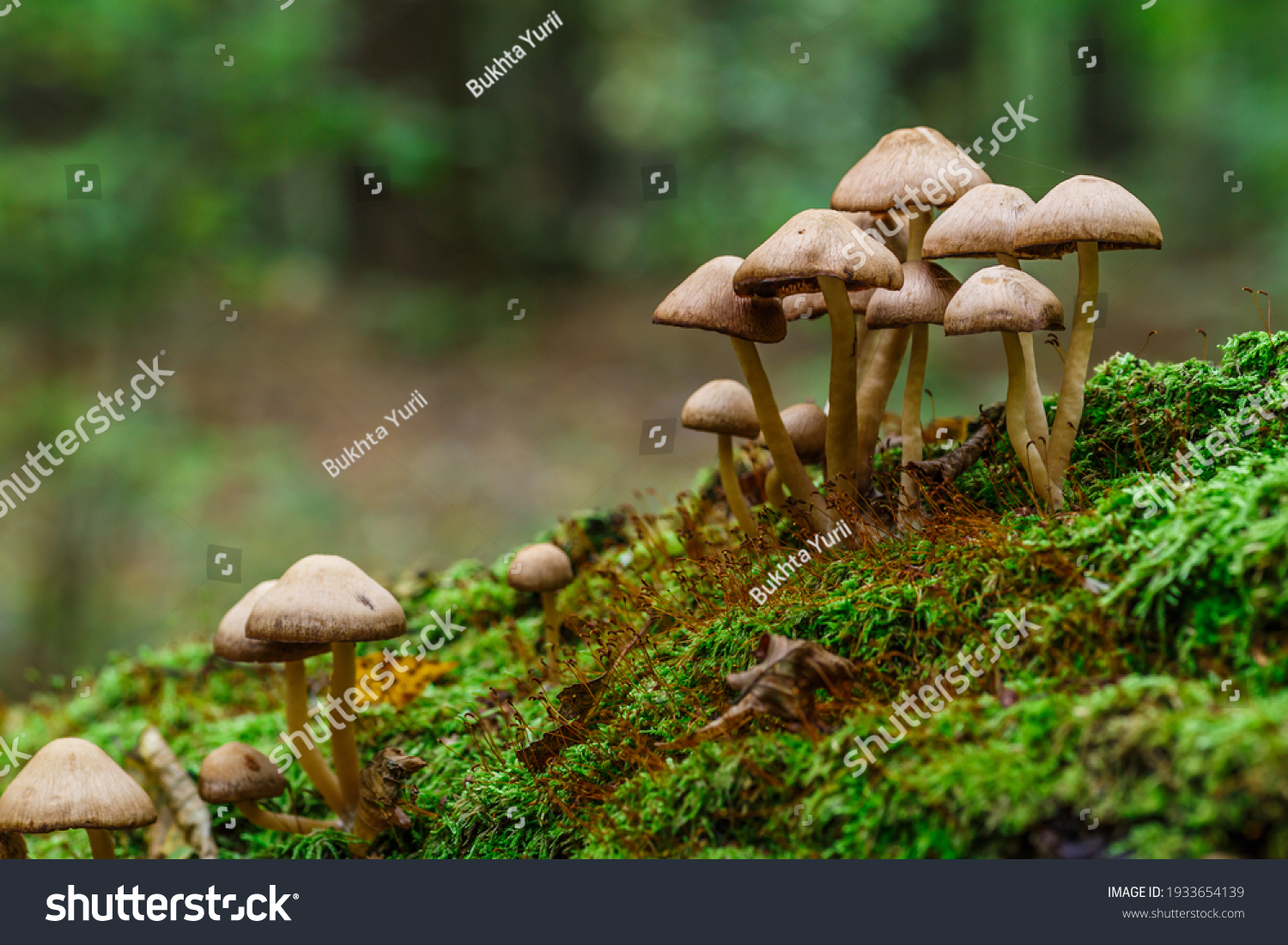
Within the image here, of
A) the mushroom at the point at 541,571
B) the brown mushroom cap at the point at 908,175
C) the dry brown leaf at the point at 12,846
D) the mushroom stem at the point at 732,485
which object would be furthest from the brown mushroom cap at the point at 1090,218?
the dry brown leaf at the point at 12,846

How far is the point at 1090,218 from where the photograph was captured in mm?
2934

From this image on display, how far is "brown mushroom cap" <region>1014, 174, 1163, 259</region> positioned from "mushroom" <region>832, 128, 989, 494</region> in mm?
546

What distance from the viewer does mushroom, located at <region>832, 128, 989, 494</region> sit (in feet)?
11.6

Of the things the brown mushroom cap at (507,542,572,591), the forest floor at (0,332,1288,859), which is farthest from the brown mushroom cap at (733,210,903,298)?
the brown mushroom cap at (507,542,572,591)

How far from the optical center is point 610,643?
3.63 m

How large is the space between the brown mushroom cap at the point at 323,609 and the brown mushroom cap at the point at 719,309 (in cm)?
148

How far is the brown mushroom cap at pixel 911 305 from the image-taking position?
338 cm

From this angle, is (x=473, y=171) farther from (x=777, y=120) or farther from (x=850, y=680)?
(x=850, y=680)

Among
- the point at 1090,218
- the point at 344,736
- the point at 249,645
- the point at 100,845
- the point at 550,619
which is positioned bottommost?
the point at 100,845

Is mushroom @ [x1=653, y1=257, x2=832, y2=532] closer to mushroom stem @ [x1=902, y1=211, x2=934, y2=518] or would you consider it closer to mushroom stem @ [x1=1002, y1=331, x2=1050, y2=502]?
mushroom stem @ [x1=902, y1=211, x2=934, y2=518]

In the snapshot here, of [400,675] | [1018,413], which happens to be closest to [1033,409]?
[1018,413]

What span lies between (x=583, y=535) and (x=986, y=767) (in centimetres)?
401

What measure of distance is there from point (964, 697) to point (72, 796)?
2.90m

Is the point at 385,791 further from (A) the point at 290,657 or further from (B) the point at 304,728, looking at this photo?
(A) the point at 290,657
